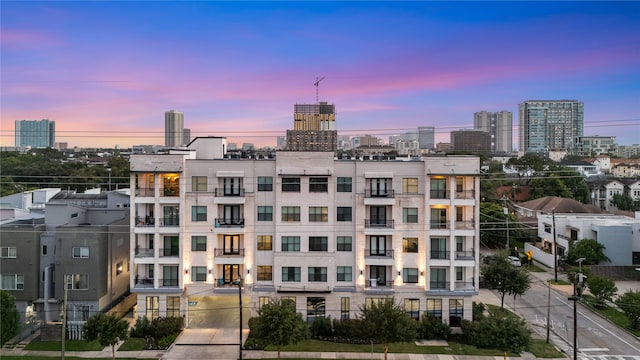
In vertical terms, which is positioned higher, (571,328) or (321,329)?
(321,329)

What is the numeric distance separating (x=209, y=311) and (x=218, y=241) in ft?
17.0

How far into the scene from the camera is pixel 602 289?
35312 millimetres

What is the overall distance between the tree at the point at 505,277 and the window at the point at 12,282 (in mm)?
32701

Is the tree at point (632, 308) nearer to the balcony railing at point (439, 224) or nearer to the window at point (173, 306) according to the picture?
the balcony railing at point (439, 224)

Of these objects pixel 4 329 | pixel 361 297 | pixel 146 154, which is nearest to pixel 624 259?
pixel 361 297

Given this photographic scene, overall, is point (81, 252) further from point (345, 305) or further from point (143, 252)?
point (345, 305)

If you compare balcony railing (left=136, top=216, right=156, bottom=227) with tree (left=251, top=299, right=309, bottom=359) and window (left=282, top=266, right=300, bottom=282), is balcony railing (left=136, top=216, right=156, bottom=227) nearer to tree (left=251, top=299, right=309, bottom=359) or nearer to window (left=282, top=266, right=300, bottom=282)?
window (left=282, top=266, right=300, bottom=282)

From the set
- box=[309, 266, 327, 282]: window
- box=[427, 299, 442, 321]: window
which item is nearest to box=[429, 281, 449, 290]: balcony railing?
box=[427, 299, 442, 321]: window

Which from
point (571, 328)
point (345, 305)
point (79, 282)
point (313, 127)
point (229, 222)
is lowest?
point (571, 328)

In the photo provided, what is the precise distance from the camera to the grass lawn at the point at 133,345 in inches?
1100

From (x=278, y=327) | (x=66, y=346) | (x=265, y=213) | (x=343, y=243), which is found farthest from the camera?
(x=265, y=213)

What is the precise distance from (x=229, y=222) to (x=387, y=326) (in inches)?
520

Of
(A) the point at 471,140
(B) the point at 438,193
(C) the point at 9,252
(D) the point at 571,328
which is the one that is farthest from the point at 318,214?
(A) the point at 471,140

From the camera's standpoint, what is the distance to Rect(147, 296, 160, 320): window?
102 ft
